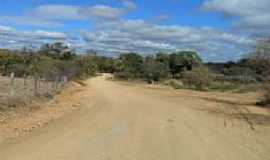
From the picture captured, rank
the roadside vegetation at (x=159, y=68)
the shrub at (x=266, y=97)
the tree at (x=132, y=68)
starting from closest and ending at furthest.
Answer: the shrub at (x=266, y=97)
the roadside vegetation at (x=159, y=68)
the tree at (x=132, y=68)

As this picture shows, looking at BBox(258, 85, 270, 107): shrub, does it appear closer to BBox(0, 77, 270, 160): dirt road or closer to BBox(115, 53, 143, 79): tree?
BBox(0, 77, 270, 160): dirt road

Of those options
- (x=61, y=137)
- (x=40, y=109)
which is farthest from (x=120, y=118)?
(x=61, y=137)

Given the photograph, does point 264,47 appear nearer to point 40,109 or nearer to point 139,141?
point 40,109

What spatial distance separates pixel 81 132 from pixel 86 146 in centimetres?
300

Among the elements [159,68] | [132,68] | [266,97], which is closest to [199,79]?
[159,68]

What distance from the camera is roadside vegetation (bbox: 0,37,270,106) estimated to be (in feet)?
135

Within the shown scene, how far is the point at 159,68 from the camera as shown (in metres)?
96.8

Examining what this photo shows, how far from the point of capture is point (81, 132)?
585 inches

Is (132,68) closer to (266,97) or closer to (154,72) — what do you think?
(154,72)

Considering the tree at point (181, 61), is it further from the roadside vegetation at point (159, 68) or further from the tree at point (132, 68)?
the tree at point (132, 68)

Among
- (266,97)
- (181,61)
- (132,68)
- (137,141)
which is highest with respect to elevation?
(137,141)

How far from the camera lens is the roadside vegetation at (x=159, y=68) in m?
41.1

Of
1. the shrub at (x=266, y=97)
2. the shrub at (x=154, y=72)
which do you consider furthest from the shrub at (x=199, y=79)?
the shrub at (x=266, y=97)

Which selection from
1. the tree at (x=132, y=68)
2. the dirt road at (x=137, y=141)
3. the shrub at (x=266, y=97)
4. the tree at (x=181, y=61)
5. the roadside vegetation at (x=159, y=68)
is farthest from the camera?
the tree at (x=181, y=61)
